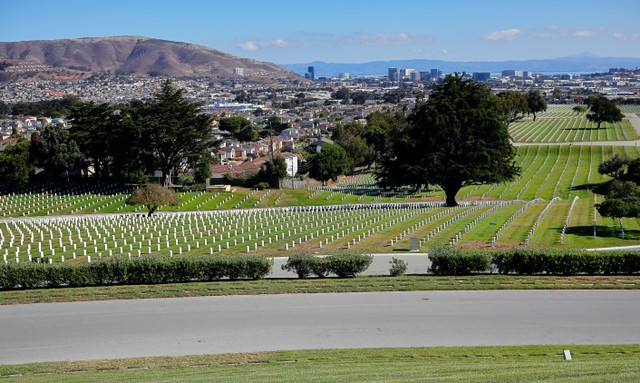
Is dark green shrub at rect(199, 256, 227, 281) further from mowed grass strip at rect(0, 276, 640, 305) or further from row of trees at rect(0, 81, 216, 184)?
row of trees at rect(0, 81, 216, 184)

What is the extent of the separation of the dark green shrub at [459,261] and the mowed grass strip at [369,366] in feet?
27.9

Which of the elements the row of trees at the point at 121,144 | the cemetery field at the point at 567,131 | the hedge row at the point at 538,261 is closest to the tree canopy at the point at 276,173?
the row of trees at the point at 121,144

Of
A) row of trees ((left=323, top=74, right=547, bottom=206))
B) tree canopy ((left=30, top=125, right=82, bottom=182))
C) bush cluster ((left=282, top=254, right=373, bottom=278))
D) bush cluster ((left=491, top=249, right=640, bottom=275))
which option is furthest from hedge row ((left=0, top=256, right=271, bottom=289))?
tree canopy ((left=30, top=125, right=82, bottom=182))

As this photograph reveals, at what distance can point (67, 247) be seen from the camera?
3584cm

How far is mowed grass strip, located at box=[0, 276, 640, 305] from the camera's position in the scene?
24.0 metres

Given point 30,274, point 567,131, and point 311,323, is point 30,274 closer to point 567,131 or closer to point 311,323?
point 311,323

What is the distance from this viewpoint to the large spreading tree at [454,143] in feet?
177

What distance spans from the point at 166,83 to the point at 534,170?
142 feet

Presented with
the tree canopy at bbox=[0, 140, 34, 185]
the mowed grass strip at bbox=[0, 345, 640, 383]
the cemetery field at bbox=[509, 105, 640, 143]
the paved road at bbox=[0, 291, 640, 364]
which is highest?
the mowed grass strip at bbox=[0, 345, 640, 383]

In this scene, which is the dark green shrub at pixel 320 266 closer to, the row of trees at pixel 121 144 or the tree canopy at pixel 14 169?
the row of trees at pixel 121 144

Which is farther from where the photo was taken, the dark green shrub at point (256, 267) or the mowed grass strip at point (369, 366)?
the dark green shrub at point (256, 267)

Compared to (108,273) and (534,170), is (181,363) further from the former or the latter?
(534,170)

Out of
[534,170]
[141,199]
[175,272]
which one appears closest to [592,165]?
[534,170]

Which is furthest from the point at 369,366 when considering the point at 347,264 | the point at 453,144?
the point at 453,144
